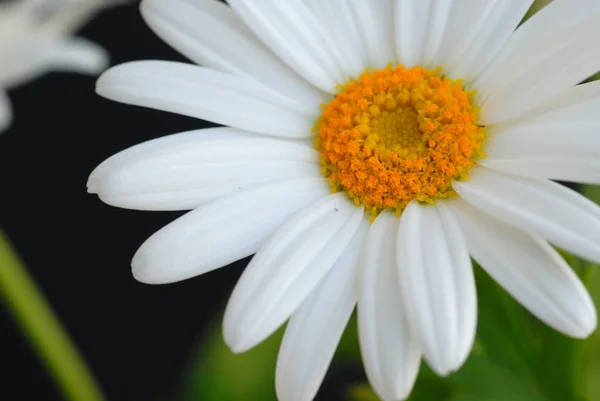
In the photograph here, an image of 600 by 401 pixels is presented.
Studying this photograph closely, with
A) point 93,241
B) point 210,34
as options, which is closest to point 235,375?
point 93,241

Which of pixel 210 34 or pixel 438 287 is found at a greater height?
pixel 210 34

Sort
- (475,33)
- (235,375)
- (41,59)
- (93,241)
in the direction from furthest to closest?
(93,241) < (235,375) < (41,59) < (475,33)

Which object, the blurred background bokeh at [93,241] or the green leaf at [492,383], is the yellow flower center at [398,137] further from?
the blurred background bokeh at [93,241]

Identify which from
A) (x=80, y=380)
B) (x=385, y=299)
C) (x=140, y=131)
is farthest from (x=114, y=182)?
(x=140, y=131)

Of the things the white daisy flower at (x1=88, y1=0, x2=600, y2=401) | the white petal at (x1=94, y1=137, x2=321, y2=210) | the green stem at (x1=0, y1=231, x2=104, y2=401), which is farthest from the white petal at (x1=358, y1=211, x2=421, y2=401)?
the green stem at (x1=0, y1=231, x2=104, y2=401)

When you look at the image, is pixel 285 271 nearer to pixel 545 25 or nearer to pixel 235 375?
pixel 545 25

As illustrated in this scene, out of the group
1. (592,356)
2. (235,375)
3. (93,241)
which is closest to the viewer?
(592,356)
